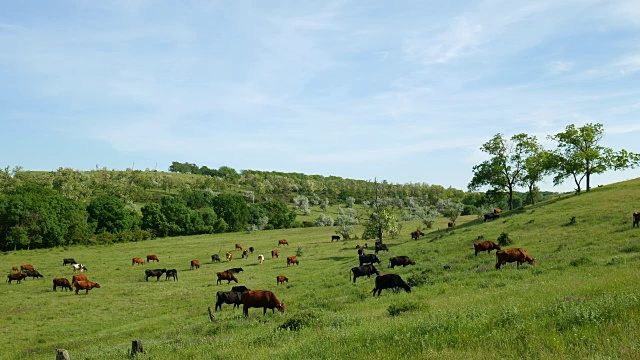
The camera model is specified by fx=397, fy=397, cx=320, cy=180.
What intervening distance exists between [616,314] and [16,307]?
37.3 m

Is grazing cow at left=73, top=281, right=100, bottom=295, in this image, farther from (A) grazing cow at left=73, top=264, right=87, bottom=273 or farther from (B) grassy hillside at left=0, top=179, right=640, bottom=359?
(A) grazing cow at left=73, top=264, right=87, bottom=273

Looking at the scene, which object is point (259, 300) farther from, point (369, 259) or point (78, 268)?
point (78, 268)

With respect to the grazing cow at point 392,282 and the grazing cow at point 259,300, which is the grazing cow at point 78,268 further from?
the grazing cow at point 392,282

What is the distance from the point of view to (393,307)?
1438 cm

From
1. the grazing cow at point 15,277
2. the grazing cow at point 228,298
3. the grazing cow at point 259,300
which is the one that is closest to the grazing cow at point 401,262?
the grazing cow at point 228,298

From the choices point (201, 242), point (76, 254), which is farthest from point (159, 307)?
point (201, 242)

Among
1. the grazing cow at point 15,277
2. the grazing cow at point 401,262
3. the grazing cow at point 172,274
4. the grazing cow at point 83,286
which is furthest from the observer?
the grazing cow at point 172,274

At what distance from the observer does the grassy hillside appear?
7867mm

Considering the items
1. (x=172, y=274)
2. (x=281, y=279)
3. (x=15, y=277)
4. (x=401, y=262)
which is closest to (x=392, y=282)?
(x=401, y=262)

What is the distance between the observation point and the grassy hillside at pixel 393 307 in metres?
7.87

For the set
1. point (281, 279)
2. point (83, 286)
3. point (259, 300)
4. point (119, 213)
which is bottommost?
point (281, 279)

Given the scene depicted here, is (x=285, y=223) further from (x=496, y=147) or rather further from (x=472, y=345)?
(x=472, y=345)

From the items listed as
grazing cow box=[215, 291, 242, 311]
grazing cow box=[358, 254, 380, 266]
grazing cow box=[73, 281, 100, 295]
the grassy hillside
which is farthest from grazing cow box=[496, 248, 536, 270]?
grazing cow box=[73, 281, 100, 295]

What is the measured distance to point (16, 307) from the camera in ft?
99.2
